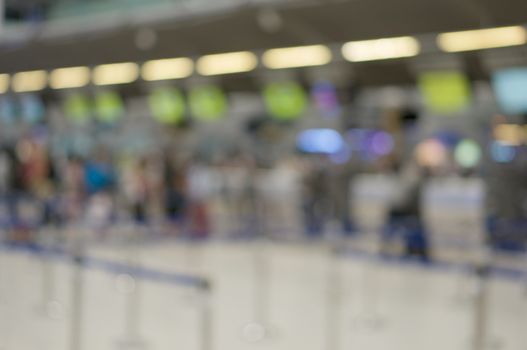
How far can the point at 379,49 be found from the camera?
40.6 ft

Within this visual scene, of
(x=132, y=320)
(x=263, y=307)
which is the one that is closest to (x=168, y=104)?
(x=263, y=307)

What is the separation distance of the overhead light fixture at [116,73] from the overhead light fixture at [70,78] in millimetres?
214

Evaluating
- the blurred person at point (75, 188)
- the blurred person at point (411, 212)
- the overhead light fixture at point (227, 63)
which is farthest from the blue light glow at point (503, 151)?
the blurred person at point (75, 188)

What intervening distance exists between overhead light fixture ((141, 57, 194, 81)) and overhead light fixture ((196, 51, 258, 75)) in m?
0.26

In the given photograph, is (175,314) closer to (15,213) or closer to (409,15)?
(409,15)

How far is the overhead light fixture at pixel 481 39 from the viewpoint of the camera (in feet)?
34.4

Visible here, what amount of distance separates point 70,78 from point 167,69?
193cm

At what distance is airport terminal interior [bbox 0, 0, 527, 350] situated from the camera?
24.1 ft

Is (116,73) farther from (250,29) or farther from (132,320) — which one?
(132,320)

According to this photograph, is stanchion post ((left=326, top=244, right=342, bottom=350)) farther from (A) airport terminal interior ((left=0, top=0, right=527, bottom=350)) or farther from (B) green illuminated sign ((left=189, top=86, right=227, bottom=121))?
(B) green illuminated sign ((left=189, top=86, right=227, bottom=121))

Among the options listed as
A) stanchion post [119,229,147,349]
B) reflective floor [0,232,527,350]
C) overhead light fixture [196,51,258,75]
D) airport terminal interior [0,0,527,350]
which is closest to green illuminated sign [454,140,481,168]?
airport terminal interior [0,0,527,350]

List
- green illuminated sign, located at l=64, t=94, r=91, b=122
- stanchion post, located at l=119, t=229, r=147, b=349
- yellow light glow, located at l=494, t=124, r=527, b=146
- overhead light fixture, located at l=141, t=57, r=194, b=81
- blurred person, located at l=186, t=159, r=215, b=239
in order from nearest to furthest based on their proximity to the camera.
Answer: stanchion post, located at l=119, t=229, r=147, b=349 < yellow light glow, located at l=494, t=124, r=527, b=146 < blurred person, located at l=186, t=159, r=215, b=239 < overhead light fixture, located at l=141, t=57, r=194, b=81 < green illuminated sign, located at l=64, t=94, r=91, b=122

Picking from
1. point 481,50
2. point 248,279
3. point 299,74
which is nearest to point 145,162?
point 299,74

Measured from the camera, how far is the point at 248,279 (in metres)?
9.97
